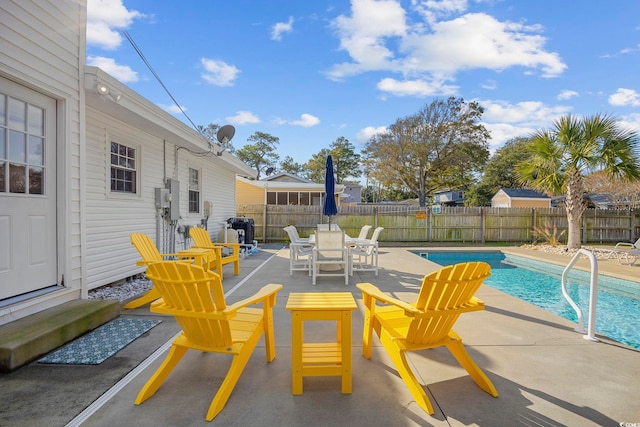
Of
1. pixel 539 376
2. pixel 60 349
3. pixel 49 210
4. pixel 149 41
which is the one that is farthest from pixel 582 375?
pixel 149 41

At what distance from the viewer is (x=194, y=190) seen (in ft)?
27.4

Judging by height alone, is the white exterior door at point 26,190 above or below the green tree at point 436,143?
below

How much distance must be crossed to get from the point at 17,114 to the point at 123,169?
2.22 metres

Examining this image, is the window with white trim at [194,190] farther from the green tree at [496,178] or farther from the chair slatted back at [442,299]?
the green tree at [496,178]

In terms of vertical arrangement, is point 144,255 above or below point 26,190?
below

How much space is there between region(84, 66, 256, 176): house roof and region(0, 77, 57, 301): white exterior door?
58 cm

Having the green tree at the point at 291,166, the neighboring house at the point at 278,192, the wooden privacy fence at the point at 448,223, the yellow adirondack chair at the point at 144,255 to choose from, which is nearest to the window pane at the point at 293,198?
the neighboring house at the point at 278,192

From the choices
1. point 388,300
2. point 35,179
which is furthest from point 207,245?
point 388,300

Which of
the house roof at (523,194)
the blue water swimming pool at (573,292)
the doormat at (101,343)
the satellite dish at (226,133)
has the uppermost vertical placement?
the satellite dish at (226,133)

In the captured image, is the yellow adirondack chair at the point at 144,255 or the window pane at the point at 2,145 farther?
the yellow adirondack chair at the point at 144,255

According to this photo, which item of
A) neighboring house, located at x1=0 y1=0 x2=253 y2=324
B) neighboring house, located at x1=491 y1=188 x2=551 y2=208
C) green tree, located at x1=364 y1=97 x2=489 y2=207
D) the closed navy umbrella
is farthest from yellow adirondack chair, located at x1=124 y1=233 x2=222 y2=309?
neighboring house, located at x1=491 y1=188 x2=551 y2=208

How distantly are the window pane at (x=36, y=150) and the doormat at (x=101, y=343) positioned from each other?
6.21 ft

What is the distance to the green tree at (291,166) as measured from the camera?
38.1 metres

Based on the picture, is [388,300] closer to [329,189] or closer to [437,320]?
[437,320]
